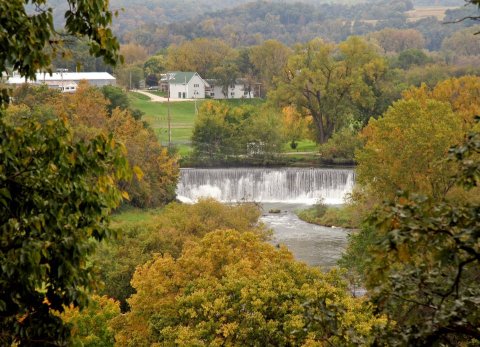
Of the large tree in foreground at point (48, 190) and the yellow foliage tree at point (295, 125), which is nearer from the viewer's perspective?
the large tree in foreground at point (48, 190)

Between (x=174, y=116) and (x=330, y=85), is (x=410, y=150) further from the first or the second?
(x=174, y=116)

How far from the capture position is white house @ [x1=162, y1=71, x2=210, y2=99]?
311 feet

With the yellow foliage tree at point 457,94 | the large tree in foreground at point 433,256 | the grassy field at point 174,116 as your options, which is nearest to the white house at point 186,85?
the grassy field at point 174,116

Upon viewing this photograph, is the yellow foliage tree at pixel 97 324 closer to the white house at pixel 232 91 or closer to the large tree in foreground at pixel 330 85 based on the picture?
the large tree in foreground at pixel 330 85

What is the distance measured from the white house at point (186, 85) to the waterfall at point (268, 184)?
4167 centimetres

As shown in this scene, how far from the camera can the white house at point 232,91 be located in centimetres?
9619

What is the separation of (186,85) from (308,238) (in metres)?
56.7

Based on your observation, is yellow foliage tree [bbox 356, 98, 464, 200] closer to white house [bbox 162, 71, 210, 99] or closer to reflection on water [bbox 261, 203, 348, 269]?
reflection on water [bbox 261, 203, 348, 269]

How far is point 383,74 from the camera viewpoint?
218 ft

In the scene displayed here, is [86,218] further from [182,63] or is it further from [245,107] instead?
[182,63]

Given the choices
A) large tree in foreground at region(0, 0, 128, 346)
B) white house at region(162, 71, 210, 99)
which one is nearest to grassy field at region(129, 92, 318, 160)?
white house at region(162, 71, 210, 99)

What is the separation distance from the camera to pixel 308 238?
132ft

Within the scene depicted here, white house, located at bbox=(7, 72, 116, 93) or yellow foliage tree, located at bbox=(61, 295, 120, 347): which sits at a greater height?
white house, located at bbox=(7, 72, 116, 93)

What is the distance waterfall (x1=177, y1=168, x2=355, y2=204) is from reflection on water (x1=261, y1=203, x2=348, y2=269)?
4.02m
